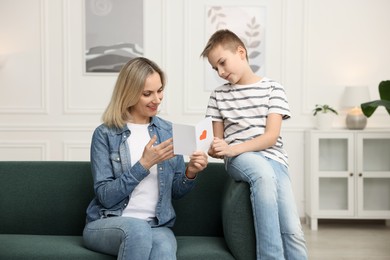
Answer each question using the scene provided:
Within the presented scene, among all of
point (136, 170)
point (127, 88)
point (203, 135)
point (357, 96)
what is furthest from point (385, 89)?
point (136, 170)

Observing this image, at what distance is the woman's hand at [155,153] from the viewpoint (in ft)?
7.73

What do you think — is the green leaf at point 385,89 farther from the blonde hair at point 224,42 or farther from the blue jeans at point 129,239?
the blue jeans at point 129,239

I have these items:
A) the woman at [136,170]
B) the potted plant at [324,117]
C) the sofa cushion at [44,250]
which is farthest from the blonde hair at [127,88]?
the potted plant at [324,117]

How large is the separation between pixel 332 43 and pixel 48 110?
2.76 metres

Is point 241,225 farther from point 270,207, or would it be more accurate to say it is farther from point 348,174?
point 348,174

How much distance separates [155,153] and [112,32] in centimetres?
320

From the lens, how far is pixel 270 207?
228 cm

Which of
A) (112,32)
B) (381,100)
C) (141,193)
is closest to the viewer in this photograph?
(141,193)

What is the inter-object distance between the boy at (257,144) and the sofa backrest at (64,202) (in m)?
0.26

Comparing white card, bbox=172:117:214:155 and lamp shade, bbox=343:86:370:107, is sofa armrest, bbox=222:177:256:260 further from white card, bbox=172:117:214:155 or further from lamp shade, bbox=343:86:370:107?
lamp shade, bbox=343:86:370:107

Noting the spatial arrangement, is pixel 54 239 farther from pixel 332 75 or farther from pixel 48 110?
pixel 332 75

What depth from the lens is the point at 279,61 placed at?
17.7 feet

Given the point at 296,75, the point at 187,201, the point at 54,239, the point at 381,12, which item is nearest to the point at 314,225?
the point at 296,75

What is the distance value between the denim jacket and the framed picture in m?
2.85
